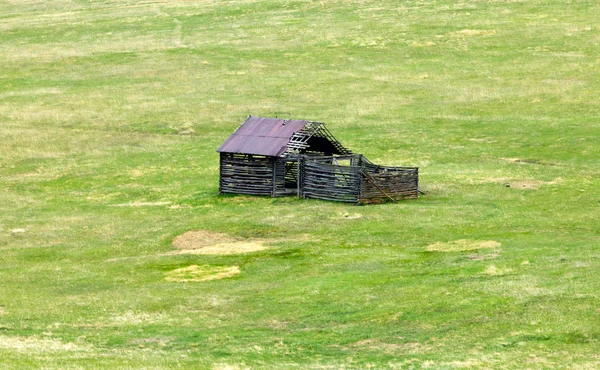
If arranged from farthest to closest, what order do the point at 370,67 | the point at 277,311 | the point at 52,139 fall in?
1. the point at 370,67
2. the point at 52,139
3. the point at 277,311

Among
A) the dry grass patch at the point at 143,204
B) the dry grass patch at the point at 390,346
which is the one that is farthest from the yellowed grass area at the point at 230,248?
the dry grass patch at the point at 390,346

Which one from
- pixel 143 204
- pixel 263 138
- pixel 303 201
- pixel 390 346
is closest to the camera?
pixel 390 346

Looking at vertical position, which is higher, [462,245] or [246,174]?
[246,174]

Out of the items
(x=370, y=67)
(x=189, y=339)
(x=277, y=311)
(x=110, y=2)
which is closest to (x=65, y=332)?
(x=189, y=339)

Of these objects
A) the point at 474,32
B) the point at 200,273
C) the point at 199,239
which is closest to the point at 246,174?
the point at 199,239

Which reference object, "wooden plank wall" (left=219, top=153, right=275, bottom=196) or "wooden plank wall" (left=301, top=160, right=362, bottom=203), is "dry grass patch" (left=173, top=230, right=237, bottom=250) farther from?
"wooden plank wall" (left=219, top=153, right=275, bottom=196)

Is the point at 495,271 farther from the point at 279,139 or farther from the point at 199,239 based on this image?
the point at 279,139

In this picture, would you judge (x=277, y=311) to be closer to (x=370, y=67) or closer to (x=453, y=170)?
(x=453, y=170)

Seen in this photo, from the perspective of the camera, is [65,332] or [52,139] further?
[52,139]
